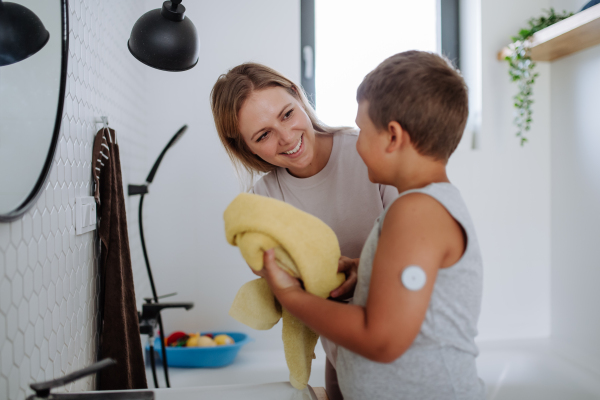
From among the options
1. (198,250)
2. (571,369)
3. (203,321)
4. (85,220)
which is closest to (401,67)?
(85,220)

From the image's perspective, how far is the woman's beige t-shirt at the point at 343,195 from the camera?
114 centimetres

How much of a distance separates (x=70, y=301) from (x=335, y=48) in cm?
174

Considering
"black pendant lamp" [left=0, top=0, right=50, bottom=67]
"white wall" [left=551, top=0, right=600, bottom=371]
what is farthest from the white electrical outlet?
"white wall" [left=551, top=0, right=600, bottom=371]

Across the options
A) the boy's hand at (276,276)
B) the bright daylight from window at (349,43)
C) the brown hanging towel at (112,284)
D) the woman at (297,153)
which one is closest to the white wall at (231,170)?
the bright daylight from window at (349,43)

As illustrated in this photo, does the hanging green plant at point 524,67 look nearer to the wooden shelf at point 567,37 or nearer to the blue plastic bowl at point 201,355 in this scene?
the wooden shelf at point 567,37

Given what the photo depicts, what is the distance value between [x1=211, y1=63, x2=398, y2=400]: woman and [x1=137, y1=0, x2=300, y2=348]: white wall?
2.53 ft

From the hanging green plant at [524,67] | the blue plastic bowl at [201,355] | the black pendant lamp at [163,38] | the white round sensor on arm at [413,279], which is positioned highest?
the hanging green plant at [524,67]

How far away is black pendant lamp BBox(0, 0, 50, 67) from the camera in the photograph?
2.17ft

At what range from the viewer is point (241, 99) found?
1085mm

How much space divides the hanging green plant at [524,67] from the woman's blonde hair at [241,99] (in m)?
1.24

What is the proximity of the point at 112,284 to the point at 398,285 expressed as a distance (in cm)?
83

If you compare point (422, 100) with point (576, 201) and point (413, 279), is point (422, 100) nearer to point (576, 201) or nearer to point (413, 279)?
→ point (413, 279)

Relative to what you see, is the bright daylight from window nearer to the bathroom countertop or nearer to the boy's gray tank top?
the bathroom countertop

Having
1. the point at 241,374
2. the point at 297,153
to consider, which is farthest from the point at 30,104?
the point at 241,374
